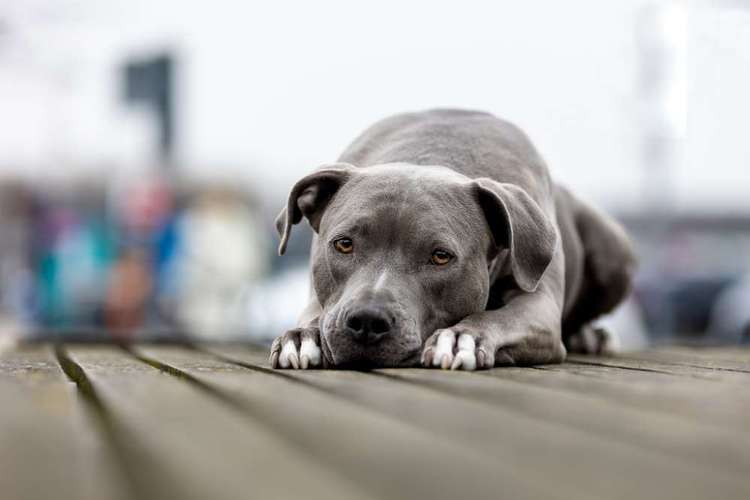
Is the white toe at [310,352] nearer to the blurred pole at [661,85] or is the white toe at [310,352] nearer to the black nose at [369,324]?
the black nose at [369,324]

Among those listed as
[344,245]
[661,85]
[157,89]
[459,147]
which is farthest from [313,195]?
[157,89]

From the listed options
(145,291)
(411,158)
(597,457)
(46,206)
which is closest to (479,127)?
(411,158)

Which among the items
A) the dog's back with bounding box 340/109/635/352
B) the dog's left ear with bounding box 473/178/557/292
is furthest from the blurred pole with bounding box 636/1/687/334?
the dog's left ear with bounding box 473/178/557/292

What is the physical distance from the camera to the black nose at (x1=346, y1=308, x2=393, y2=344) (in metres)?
4.02

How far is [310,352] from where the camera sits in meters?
4.21

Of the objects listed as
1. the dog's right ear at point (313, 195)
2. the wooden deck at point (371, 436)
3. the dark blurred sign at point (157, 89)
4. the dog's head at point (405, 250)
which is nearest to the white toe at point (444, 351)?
the dog's head at point (405, 250)

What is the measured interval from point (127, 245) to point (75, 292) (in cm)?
130

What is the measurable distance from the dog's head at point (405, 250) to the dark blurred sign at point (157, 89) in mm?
11545

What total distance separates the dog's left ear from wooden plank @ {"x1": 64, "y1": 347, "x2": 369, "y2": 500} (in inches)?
67.7

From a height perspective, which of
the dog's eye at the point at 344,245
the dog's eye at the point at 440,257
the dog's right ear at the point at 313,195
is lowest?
the dog's eye at the point at 440,257

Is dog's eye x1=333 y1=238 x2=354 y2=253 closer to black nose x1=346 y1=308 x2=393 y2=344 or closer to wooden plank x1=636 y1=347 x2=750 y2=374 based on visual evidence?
black nose x1=346 y1=308 x2=393 y2=344

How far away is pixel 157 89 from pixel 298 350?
12.5 meters

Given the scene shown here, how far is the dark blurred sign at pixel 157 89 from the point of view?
1605cm

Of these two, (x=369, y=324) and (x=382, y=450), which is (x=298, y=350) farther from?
(x=382, y=450)
